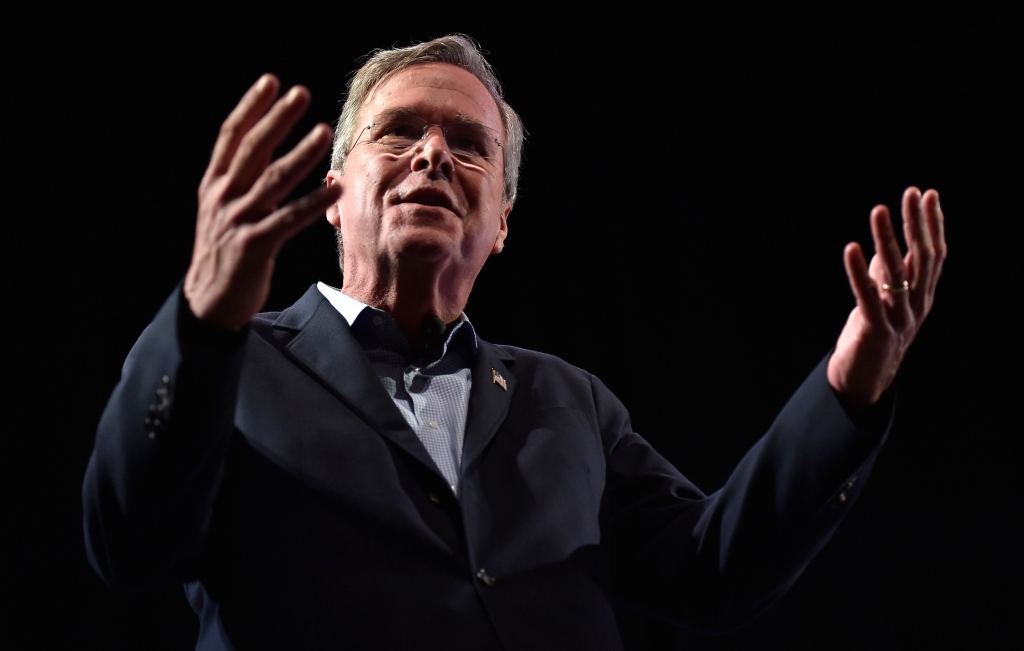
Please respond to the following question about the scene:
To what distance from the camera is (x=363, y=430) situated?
1.24 metres

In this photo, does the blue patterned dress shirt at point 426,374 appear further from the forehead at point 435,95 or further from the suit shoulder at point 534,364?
the forehead at point 435,95

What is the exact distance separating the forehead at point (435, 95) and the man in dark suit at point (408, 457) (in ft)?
0.50

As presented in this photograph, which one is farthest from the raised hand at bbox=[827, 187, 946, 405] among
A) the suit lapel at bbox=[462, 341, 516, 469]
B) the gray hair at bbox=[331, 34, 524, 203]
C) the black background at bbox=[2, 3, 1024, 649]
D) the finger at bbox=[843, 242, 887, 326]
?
the black background at bbox=[2, 3, 1024, 649]

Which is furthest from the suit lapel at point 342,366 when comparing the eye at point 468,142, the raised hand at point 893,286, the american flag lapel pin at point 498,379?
the raised hand at point 893,286

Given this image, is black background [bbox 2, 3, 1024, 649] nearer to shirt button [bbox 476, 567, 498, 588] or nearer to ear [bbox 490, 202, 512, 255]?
ear [bbox 490, 202, 512, 255]

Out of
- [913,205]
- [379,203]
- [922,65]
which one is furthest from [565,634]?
[922,65]

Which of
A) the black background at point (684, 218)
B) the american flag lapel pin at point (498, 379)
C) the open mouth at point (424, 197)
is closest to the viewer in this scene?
the american flag lapel pin at point (498, 379)

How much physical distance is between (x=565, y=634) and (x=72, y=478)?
163 centimetres

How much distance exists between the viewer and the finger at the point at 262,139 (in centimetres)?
93

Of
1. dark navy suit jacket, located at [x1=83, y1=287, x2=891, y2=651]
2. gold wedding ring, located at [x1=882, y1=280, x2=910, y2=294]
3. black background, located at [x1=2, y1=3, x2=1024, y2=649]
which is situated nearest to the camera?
dark navy suit jacket, located at [x1=83, y1=287, x2=891, y2=651]

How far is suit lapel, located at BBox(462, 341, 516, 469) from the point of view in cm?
133

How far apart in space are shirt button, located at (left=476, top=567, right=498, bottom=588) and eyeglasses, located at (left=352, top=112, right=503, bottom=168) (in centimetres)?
88

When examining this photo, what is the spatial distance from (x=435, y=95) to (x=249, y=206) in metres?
0.95

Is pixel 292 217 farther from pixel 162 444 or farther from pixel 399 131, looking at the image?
pixel 399 131
